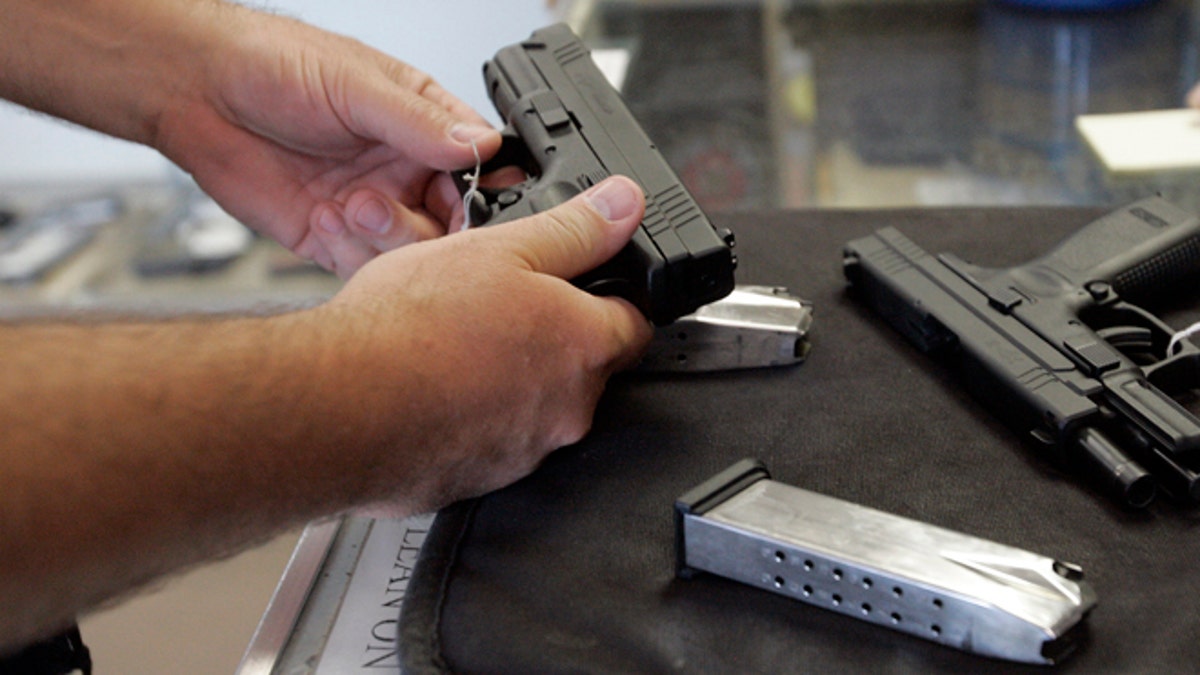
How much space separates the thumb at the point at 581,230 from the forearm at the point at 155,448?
0.18 metres

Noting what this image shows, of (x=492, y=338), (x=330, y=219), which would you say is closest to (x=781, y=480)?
(x=492, y=338)

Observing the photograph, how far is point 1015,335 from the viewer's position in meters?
0.91

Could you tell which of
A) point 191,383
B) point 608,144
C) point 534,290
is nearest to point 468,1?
point 608,144

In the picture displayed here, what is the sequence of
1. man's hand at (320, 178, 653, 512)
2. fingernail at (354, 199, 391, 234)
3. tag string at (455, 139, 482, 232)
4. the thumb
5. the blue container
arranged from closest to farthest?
man's hand at (320, 178, 653, 512) → the thumb → tag string at (455, 139, 482, 232) → fingernail at (354, 199, 391, 234) → the blue container

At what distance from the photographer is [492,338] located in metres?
0.76

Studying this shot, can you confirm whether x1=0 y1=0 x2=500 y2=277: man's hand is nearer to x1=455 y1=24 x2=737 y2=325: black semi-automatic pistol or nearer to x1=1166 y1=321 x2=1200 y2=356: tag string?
x1=455 y1=24 x2=737 y2=325: black semi-automatic pistol

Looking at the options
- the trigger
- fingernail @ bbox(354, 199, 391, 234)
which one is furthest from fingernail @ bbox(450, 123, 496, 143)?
the trigger

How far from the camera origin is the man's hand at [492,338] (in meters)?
0.73

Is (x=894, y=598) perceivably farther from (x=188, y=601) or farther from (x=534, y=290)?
(x=188, y=601)

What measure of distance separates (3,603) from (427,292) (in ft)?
1.09

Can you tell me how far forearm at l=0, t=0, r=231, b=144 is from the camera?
109 centimetres

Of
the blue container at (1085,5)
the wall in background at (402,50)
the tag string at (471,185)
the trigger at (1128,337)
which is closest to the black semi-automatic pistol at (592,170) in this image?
the tag string at (471,185)

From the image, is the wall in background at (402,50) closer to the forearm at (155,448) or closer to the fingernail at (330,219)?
the fingernail at (330,219)

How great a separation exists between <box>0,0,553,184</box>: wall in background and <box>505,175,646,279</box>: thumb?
138cm
